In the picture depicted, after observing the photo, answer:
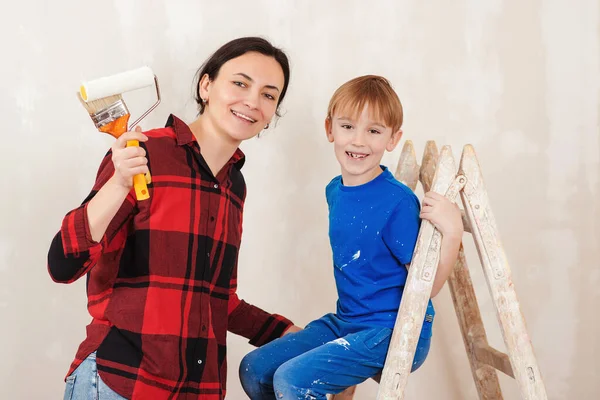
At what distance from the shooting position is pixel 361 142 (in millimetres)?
1766

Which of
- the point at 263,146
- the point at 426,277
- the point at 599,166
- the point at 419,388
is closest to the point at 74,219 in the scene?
the point at 426,277

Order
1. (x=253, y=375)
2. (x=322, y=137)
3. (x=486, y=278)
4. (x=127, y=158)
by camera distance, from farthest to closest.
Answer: (x=322, y=137), (x=253, y=375), (x=486, y=278), (x=127, y=158)

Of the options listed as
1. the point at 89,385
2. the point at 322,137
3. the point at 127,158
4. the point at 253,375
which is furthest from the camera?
the point at 322,137

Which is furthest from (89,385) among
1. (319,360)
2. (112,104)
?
(112,104)

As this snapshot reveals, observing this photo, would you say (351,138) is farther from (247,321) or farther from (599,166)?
(599,166)

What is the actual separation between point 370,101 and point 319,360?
0.67 metres

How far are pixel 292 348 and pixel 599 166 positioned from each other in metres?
1.62

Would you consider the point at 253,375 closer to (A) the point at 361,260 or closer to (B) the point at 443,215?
(A) the point at 361,260

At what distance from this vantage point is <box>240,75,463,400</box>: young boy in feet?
5.49

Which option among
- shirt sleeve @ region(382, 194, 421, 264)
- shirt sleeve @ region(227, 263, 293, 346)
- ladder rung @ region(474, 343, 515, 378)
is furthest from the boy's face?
ladder rung @ region(474, 343, 515, 378)

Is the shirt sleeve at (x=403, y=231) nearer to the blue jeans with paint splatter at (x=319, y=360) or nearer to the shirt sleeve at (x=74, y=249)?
the blue jeans with paint splatter at (x=319, y=360)

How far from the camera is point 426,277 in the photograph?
1676 mm

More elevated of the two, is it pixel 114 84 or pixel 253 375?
A: pixel 114 84

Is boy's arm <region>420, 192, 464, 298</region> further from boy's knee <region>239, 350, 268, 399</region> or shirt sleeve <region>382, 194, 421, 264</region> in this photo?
boy's knee <region>239, 350, 268, 399</region>
